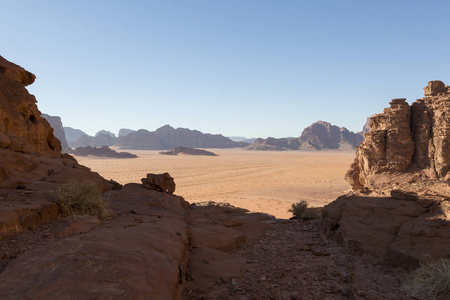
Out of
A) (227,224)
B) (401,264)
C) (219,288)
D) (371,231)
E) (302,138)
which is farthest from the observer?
(302,138)

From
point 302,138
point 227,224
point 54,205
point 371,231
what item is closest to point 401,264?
point 371,231

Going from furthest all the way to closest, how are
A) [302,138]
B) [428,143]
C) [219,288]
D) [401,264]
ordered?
[302,138] < [428,143] < [401,264] < [219,288]

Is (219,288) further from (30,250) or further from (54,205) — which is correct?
(54,205)

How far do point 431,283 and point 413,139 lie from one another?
1232 centimetres

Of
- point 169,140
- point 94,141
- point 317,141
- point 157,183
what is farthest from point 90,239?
point 94,141

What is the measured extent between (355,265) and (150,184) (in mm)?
6698

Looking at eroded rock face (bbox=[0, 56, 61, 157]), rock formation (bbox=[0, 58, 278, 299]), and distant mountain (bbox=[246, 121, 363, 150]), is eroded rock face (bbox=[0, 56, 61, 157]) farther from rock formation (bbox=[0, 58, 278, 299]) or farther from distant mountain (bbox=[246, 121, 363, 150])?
distant mountain (bbox=[246, 121, 363, 150])

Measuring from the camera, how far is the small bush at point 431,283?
3.71 m

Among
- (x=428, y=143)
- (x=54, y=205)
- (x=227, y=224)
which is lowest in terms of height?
(x=227, y=224)

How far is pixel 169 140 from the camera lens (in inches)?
5032

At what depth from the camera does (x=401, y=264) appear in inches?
186

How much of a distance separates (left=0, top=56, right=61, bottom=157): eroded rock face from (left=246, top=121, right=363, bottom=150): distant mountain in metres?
106

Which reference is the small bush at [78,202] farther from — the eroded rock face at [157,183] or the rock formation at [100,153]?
the rock formation at [100,153]

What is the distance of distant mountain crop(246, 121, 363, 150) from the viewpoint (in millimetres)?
119250
